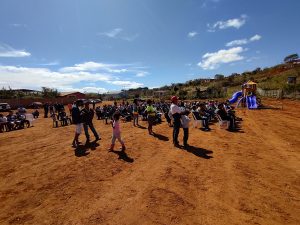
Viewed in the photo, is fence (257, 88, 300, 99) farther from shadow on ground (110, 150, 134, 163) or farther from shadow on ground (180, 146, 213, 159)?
shadow on ground (110, 150, 134, 163)

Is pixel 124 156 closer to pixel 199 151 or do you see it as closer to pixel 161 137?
pixel 199 151

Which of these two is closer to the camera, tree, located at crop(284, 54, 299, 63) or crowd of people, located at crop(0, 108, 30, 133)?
crowd of people, located at crop(0, 108, 30, 133)

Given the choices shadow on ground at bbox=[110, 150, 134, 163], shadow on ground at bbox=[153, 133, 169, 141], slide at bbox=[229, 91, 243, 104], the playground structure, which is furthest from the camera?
slide at bbox=[229, 91, 243, 104]

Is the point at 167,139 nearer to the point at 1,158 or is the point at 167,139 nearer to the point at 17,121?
the point at 1,158

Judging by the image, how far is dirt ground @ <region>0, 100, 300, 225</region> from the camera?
443cm

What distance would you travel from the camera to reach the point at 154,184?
5.69m

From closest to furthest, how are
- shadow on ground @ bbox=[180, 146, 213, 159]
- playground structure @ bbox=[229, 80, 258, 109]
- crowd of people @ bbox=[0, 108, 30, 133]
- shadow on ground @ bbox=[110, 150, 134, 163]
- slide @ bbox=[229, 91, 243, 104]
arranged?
1. shadow on ground @ bbox=[110, 150, 134, 163]
2. shadow on ground @ bbox=[180, 146, 213, 159]
3. crowd of people @ bbox=[0, 108, 30, 133]
4. playground structure @ bbox=[229, 80, 258, 109]
5. slide @ bbox=[229, 91, 243, 104]

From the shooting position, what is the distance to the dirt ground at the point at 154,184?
443cm

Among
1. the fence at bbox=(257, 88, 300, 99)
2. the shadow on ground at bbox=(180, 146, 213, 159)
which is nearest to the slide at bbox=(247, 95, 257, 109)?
the fence at bbox=(257, 88, 300, 99)

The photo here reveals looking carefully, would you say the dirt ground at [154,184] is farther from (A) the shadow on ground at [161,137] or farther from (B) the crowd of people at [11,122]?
(B) the crowd of people at [11,122]

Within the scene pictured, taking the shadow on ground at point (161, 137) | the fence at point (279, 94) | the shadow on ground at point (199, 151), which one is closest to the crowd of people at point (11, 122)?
the shadow on ground at point (161, 137)

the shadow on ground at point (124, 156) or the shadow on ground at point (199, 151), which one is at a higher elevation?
the shadow on ground at point (124, 156)

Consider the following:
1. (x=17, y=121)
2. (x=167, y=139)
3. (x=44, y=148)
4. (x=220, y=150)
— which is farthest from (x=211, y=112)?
(x=17, y=121)

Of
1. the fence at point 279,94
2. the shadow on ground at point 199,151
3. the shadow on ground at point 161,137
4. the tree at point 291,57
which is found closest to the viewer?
the shadow on ground at point 199,151
